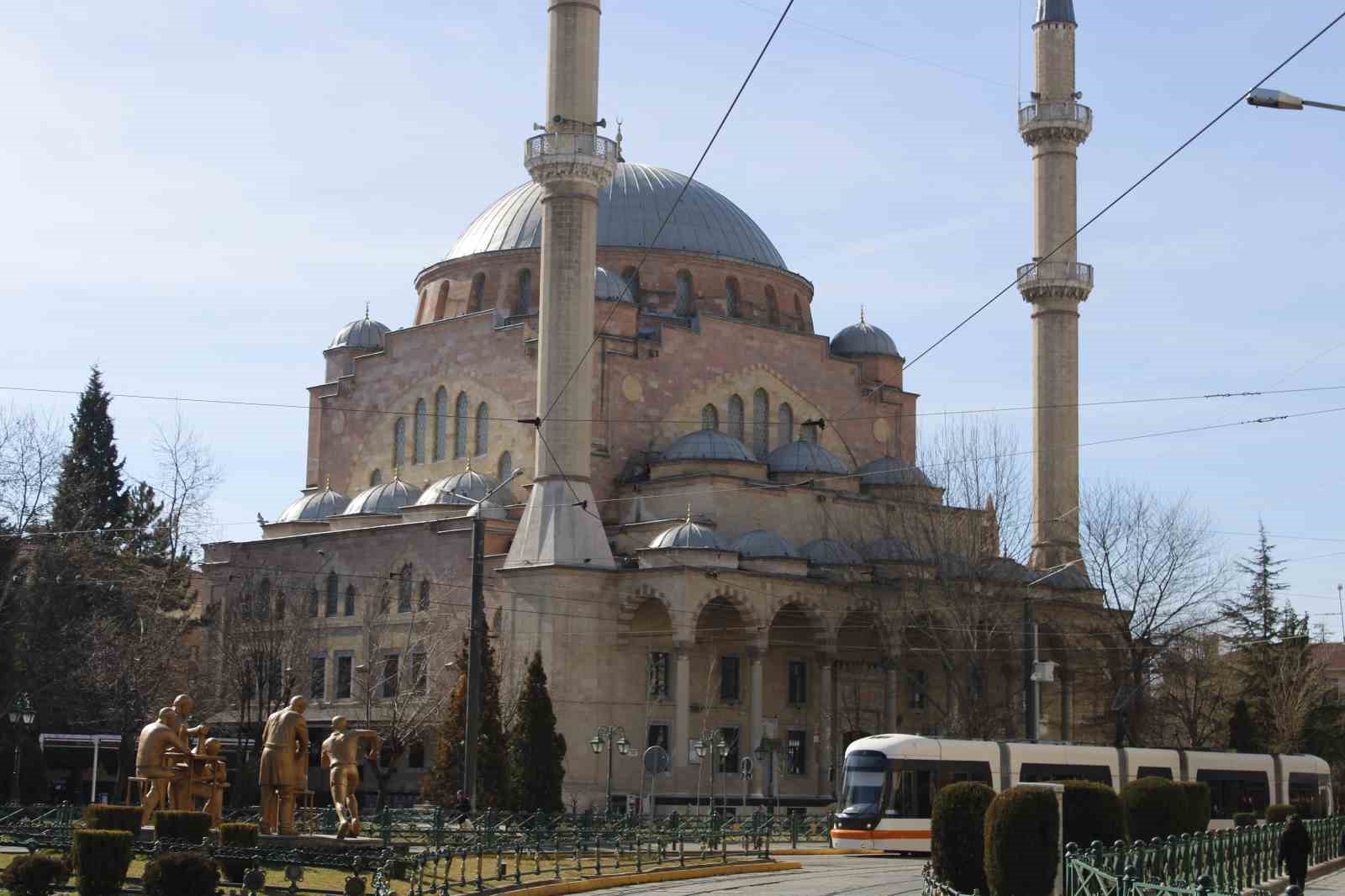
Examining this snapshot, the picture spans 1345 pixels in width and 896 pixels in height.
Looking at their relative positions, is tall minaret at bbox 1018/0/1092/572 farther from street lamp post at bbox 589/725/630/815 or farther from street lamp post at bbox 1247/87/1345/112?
street lamp post at bbox 1247/87/1345/112

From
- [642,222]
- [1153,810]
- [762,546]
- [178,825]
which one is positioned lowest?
[178,825]

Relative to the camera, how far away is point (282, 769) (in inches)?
900

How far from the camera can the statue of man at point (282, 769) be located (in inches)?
901

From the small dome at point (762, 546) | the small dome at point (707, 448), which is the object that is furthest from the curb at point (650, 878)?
the small dome at point (707, 448)

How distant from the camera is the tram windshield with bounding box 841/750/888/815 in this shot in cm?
3112

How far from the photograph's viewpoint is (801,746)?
5025cm

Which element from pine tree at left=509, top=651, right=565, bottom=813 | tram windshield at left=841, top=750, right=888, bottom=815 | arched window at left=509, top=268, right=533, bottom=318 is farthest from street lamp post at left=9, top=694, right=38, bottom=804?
arched window at left=509, top=268, right=533, bottom=318

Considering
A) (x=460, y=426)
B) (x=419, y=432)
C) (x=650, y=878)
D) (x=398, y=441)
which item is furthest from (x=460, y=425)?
(x=650, y=878)

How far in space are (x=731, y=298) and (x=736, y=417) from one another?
16.0 ft

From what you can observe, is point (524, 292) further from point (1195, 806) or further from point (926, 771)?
point (1195, 806)

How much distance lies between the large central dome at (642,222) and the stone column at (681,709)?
16.4 metres

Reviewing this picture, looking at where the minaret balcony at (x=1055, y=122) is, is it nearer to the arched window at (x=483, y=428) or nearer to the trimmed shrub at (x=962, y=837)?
the arched window at (x=483, y=428)

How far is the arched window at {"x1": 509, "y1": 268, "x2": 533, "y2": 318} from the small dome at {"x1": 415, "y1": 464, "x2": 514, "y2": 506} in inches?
264

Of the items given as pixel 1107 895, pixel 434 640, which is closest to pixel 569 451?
pixel 434 640
